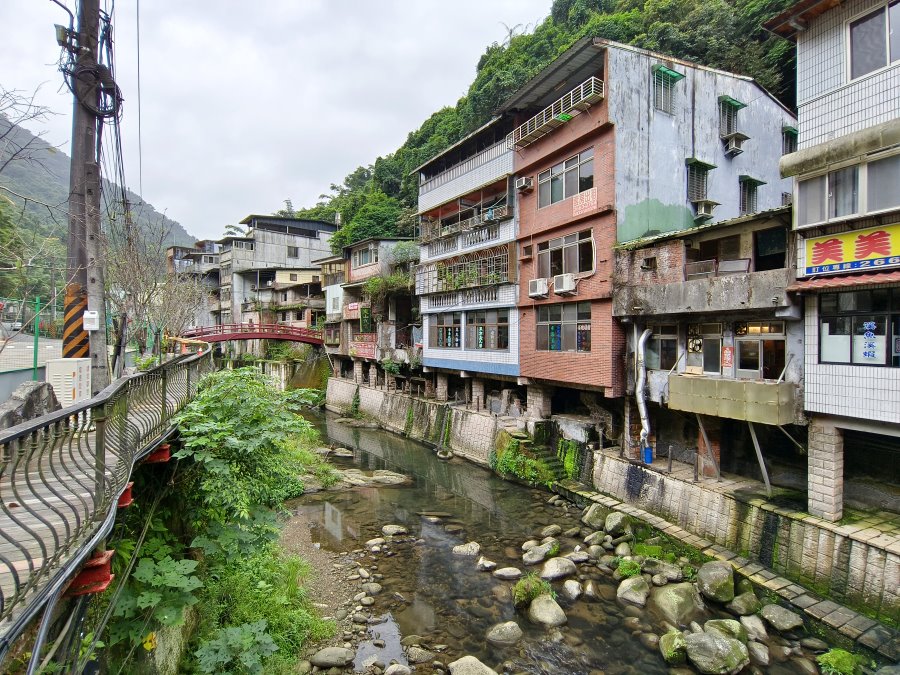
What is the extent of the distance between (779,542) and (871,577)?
175 centimetres

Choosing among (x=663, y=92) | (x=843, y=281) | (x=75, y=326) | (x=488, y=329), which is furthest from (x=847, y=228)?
(x=75, y=326)

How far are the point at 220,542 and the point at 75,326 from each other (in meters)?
4.88

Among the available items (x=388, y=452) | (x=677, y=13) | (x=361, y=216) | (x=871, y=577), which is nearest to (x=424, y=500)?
(x=388, y=452)

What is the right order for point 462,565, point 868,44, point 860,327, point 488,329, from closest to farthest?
1. point 868,44
2. point 860,327
3. point 462,565
4. point 488,329

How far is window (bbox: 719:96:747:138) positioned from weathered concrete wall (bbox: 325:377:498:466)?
15.2 meters

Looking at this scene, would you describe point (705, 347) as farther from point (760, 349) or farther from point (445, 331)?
point (445, 331)

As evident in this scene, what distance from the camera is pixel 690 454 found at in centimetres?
1526

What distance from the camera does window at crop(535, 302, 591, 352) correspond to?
1669 centimetres

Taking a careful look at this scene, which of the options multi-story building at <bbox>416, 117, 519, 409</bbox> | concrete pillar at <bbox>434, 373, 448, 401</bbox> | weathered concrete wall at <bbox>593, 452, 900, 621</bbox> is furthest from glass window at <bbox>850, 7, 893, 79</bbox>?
concrete pillar at <bbox>434, 373, 448, 401</bbox>

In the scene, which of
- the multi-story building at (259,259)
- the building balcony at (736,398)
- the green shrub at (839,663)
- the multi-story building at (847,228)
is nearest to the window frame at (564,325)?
the building balcony at (736,398)

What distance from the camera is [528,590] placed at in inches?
421

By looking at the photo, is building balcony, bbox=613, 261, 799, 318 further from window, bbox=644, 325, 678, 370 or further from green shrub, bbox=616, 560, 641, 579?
green shrub, bbox=616, 560, 641, 579

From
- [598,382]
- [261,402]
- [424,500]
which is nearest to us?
[261,402]

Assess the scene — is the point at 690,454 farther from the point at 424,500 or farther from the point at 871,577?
the point at 424,500
